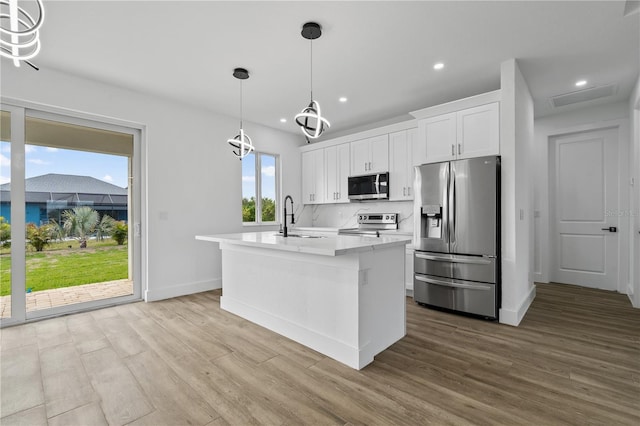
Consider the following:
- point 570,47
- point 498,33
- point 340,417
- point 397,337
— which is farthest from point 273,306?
point 570,47

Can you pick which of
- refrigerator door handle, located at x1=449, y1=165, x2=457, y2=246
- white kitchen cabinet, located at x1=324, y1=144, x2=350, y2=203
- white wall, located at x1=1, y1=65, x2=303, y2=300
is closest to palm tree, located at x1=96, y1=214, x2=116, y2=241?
white wall, located at x1=1, y1=65, x2=303, y2=300

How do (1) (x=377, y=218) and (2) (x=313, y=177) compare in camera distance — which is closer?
(1) (x=377, y=218)

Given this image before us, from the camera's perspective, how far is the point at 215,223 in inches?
187

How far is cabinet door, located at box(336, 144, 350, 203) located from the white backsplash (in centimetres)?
35

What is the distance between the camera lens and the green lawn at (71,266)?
3.30 meters

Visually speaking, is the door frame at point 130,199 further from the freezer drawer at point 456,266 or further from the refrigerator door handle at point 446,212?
the refrigerator door handle at point 446,212

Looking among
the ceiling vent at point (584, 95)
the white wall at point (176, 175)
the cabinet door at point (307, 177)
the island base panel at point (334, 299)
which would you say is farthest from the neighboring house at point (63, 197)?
the ceiling vent at point (584, 95)

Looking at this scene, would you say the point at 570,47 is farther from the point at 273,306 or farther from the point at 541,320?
the point at 273,306

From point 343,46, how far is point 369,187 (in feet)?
7.81

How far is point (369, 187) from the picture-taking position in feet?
15.9

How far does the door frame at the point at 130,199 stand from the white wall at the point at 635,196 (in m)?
6.16

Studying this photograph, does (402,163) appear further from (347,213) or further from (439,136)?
(347,213)

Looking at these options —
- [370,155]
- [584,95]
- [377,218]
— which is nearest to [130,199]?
[370,155]

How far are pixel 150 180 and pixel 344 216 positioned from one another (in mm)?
3245
